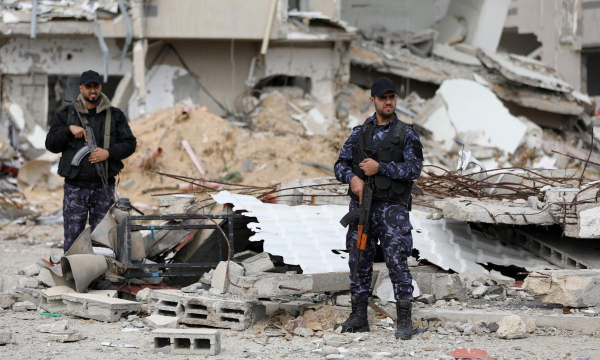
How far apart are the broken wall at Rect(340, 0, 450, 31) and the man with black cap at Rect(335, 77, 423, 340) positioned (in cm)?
1891

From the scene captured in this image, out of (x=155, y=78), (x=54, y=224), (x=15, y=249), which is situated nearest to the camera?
(x=15, y=249)

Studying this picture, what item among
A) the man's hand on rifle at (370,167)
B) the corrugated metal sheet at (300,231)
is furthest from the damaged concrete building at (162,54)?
the man's hand on rifle at (370,167)

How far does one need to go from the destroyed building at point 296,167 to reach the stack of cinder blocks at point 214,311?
0.02m

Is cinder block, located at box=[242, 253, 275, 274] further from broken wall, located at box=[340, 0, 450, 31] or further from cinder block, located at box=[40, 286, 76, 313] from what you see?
broken wall, located at box=[340, 0, 450, 31]

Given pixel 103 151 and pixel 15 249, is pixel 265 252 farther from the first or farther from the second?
pixel 15 249

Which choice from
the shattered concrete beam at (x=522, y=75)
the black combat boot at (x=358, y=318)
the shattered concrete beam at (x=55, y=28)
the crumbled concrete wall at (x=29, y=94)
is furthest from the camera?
the shattered concrete beam at (x=522, y=75)

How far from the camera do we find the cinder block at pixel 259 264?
6766 millimetres

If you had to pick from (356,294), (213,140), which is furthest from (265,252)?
(213,140)

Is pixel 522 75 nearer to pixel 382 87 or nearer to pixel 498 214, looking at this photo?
pixel 498 214

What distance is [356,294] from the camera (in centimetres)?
614

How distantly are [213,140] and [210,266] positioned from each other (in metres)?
9.16

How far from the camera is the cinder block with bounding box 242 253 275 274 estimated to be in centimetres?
677

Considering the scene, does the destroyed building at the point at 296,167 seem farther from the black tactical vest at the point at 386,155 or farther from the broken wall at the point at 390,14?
the black tactical vest at the point at 386,155

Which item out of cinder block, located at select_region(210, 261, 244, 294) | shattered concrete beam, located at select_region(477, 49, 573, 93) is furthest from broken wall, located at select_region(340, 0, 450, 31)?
cinder block, located at select_region(210, 261, 244, 294)
